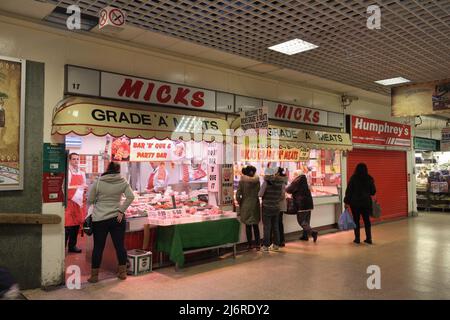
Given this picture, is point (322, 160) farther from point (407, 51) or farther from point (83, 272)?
point (83, 272)

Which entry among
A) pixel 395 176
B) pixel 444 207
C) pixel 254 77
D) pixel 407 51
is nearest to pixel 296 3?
pixel 407 51

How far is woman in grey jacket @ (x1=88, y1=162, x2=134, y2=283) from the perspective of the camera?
5.08m

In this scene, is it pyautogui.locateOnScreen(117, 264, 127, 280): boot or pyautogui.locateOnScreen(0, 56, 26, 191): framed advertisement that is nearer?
pyautogui.locateOnScreen(0, 56, 26, 191): framed advertisement

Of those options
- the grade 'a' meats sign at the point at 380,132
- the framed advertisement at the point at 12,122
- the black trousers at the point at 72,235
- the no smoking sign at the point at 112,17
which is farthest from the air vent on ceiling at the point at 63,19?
the grade 'a' meats sign at the point at 380,132

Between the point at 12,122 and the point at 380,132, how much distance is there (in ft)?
30.5

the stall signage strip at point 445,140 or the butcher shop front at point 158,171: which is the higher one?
the stall signage strip at point 445,140

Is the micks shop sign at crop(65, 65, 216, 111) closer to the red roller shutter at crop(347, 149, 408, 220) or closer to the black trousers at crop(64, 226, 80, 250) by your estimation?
the black trousers at crop(64, 226, 80, 250)

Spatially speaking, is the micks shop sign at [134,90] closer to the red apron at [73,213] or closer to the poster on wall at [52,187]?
the poster on wall at [52,187]

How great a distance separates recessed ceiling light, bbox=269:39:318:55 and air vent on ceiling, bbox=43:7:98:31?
2472 millimetres

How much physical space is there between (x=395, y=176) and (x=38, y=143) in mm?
10177

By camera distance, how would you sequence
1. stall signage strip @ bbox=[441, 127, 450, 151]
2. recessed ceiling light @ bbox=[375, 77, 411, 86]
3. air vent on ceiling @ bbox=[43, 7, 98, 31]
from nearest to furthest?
air vent on ceiling @ bbox=[43, 7, 98, 31] < recessed ceiling light @ bbox=[375, 77, 411, 86] < stall signage strip @ bbox=[441, 127, 450, 151]

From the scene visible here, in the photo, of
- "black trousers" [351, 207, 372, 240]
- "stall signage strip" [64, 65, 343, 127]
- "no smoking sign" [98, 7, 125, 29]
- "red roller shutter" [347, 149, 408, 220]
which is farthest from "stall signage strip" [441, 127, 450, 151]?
"no smoking sign" [98, 7, 125, 29]

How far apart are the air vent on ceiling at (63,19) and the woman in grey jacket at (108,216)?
1.95 meters

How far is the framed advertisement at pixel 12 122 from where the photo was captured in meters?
4.51
